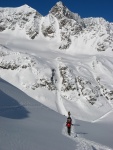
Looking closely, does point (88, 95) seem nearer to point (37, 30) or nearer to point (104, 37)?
point (104, 37)

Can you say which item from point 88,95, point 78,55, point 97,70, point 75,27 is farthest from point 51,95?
point 75,27

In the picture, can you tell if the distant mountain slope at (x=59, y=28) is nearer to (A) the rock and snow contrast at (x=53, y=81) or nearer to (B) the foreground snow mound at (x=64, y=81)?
(A) the rock and snow contrast at (x=53, y=81)

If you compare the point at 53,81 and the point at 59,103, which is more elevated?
the point at 53,81

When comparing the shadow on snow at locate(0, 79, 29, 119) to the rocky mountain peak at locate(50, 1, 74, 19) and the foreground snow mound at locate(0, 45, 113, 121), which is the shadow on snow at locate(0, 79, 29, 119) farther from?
the rocky mountain peak at locate(50, 1, 74, 19)

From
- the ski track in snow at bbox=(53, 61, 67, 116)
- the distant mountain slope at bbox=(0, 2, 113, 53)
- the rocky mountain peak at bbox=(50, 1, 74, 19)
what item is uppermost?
the rocky mountain peak at bbox=(50, 1, 74, 19)

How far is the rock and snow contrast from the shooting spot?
22219mm

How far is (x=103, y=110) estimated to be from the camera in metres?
59.8

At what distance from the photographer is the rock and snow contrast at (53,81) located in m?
22.2

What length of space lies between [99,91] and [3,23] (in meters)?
52.3

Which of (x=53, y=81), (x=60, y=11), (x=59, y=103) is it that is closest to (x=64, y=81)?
(x=53, y=81)

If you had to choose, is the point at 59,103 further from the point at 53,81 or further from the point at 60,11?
the point at 60,11

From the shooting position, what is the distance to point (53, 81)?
66.6 meters

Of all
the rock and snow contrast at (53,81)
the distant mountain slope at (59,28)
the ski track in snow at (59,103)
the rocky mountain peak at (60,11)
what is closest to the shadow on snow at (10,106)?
the rock and snow contrast at (53,81)

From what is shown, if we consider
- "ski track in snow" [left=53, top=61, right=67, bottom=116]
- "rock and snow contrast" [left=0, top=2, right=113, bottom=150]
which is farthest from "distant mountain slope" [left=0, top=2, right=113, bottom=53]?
"ski track in snow" [left=53, top=61, right=67, bottom=116]
